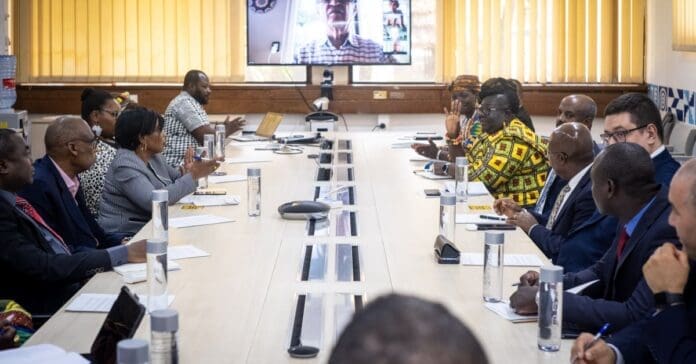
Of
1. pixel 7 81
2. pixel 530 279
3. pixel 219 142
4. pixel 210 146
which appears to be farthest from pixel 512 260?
pixel 7 81

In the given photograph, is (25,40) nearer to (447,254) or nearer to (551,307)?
(447,254)

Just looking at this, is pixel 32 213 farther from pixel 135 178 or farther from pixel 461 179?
pixel 461 179

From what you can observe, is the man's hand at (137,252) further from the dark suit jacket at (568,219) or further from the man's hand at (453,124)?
the man's hand at (453,124)

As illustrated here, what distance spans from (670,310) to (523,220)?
1709 mm

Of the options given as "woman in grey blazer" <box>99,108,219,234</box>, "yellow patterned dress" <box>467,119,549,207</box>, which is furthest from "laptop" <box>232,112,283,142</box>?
"woman in grey blazer" <box>99,108,219,234</box>

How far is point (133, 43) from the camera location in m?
9.00

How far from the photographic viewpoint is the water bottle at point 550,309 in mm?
2502

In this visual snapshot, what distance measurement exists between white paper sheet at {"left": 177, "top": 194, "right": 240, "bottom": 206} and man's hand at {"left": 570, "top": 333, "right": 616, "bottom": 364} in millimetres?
2409

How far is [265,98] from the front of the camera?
9.05 meters

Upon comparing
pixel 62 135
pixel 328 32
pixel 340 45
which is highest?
pixel 328 32

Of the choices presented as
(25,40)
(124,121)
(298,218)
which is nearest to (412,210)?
(298,218)

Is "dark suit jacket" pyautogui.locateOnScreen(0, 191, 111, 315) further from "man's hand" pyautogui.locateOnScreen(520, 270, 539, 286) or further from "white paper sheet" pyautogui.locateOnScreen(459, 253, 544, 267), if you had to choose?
"man's hand" pyautogui.locateOnScreen(520, 270, 539, 286)

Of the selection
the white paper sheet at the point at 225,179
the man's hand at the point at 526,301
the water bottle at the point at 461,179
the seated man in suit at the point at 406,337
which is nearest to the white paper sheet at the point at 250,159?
the white paper sheet at the point at 225,179

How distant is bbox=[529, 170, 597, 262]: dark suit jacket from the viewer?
3.89m
